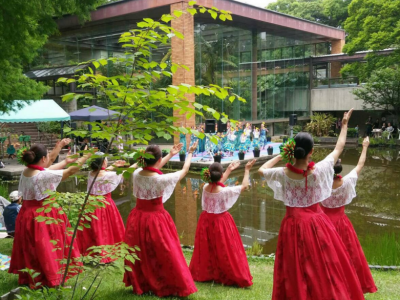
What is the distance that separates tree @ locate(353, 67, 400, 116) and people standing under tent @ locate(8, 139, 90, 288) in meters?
23.2

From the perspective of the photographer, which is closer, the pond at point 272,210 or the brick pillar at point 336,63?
the pond at point 272,210

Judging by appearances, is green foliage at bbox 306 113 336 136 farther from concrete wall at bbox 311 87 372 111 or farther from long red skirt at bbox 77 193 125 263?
long red skirt at bbox 77 193 125 263

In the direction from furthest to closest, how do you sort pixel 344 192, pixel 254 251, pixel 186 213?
1. pixel 186 213
2. pixel 254 251
3. pixel 344 192

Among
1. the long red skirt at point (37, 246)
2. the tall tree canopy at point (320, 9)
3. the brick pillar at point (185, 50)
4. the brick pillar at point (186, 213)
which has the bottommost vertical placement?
the brick pillar at point (186, 213)

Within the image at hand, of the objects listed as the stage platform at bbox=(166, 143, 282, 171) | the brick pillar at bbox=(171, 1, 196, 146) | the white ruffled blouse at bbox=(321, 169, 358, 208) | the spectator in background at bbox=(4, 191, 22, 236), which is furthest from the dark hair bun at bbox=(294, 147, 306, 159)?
the brick pillar at bbox=(171, 1, 196, 146)

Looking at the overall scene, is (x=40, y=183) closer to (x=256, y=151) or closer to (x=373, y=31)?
(x=256, y=151)

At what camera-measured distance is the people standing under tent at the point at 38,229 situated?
13.1ft

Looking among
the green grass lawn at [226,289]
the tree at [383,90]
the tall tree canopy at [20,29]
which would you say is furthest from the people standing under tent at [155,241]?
the tree at [383,90]

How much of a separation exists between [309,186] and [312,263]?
2.04 ft

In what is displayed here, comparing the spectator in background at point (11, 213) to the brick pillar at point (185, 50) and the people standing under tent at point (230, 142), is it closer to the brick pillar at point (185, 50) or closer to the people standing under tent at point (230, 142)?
the people standing under tent at point (230, 142)

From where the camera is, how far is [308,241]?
10.9 feet

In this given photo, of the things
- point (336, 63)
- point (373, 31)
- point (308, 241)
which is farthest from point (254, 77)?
point (308, 241)

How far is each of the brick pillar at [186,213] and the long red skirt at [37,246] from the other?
3400mm

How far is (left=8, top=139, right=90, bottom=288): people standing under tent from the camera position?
4000mm
